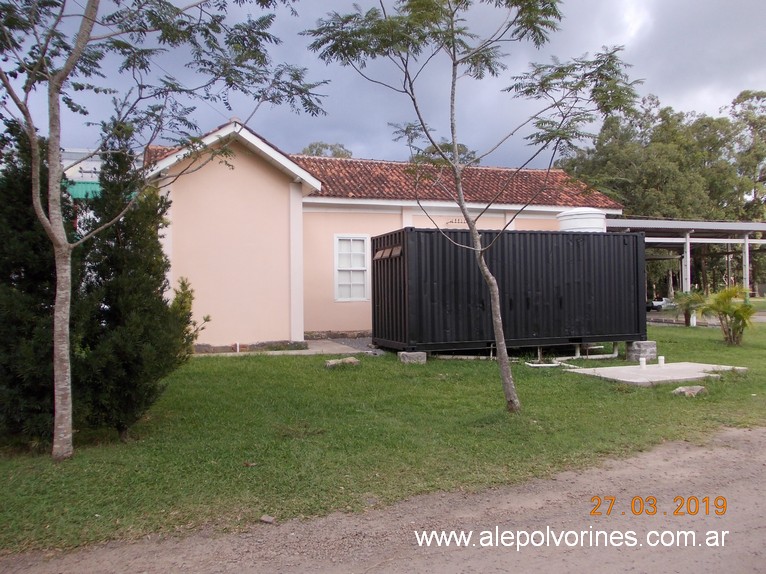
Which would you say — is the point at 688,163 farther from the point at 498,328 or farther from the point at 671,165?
the point at 498,328

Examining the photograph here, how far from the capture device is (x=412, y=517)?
437 cm

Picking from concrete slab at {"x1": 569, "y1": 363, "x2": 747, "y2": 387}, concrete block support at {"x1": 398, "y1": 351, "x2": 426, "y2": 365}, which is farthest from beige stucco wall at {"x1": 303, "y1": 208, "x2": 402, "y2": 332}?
concrete slab at {"x1": 569, "y1": 363, "x2": 747, "y2": 387}

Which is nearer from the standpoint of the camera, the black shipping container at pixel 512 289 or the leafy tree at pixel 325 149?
the black shipping container at pixel 512 289

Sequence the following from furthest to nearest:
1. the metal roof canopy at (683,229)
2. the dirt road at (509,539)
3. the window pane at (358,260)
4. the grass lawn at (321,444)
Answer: the metal roof canopy at (683,229) → the window pane at (358,260) → the grass lawn at (321,444) → the dirt road at (509,539)

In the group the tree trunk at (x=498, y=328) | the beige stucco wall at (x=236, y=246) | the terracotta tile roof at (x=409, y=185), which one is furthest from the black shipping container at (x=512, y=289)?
the tree trunk at (x=498, y=328)

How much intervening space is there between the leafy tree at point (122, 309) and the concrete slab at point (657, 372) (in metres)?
6.68

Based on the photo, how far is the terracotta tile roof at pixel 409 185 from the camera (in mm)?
16000

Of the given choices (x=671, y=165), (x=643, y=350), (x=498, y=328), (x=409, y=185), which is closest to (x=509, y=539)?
(x=498, y=328)

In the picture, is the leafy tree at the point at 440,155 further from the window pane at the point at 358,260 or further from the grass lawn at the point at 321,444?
the window pane at the point at 358,260

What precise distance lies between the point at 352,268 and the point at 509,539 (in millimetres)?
12103

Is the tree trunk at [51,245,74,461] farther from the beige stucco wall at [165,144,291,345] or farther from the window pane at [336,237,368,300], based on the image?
the window pane at [336,237,368,300]

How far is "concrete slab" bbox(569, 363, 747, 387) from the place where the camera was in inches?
363

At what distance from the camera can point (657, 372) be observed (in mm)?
10008

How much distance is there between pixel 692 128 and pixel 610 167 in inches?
305
